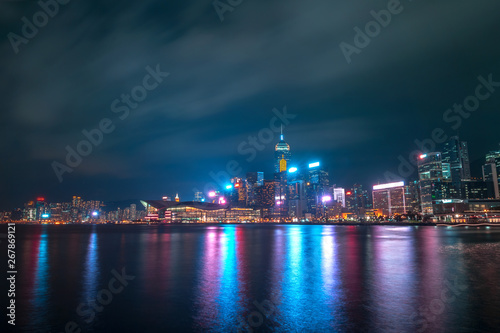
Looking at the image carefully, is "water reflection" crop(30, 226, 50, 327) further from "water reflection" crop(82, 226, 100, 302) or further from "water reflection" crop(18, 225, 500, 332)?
"water reflection" crop(82, 226, 100, 302)

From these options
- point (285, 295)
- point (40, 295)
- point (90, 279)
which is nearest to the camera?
point (285, 295)

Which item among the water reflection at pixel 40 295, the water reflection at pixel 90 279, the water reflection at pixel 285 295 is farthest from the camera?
the water reflection at pixel 90 279

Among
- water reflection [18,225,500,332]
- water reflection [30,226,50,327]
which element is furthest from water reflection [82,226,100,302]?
water reflection [30,226,50,327]

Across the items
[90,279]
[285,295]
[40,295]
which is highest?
[40,295]

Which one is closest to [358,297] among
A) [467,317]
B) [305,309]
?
[305,309]

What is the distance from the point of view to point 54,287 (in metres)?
23.1

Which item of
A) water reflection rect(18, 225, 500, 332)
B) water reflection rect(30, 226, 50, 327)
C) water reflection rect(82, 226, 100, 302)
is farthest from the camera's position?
water reflection rect(82, 226, 100, 302)

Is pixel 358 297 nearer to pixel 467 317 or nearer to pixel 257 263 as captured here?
pixel 467 317

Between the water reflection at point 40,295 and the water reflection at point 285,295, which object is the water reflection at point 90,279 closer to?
the water reflection at point 285,295

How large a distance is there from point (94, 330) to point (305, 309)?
389 inches

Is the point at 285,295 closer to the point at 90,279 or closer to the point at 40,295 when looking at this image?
the point at 40,295

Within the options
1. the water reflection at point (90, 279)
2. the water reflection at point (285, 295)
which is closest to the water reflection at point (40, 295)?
the water reflection at point (285, 295)

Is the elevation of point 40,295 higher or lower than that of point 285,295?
higher

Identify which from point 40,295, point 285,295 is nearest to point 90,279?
point 40,295
